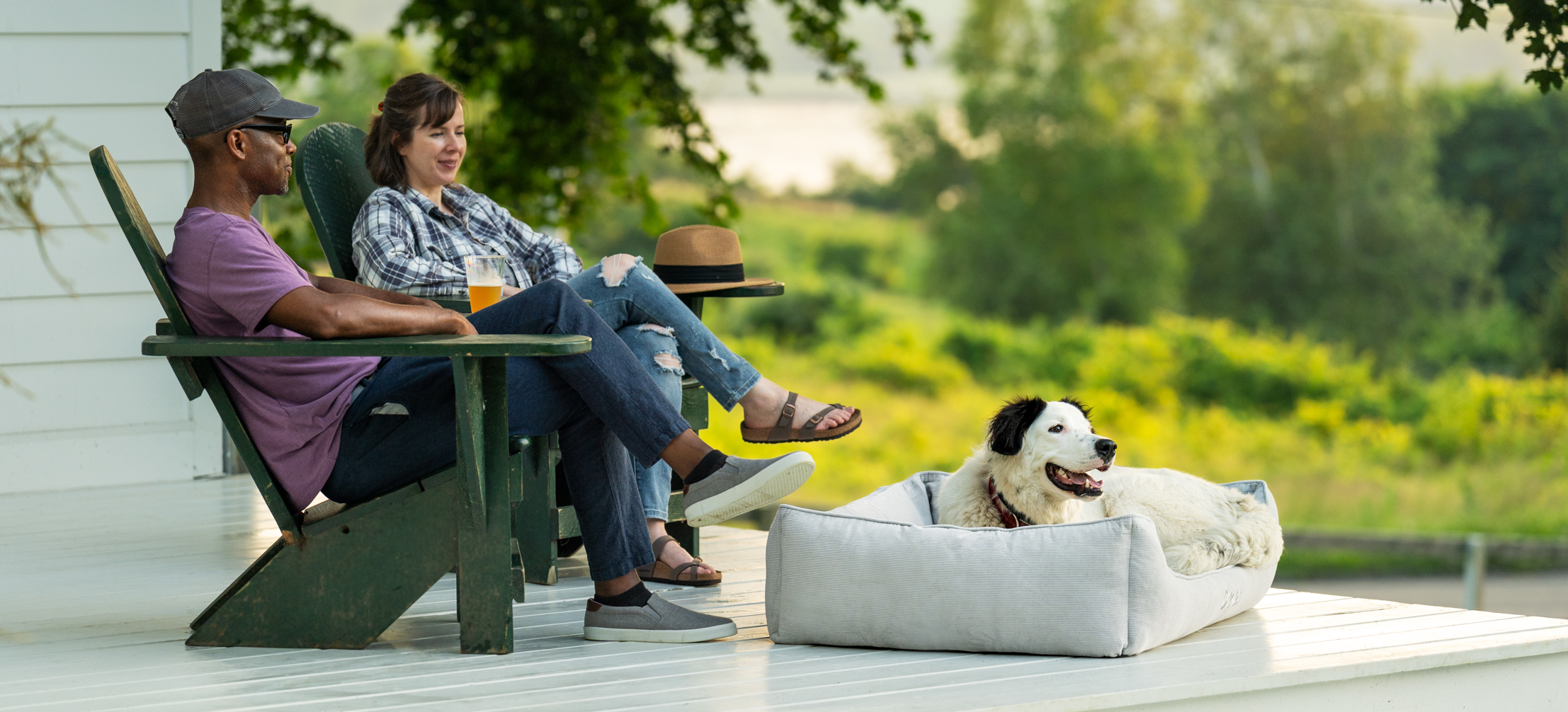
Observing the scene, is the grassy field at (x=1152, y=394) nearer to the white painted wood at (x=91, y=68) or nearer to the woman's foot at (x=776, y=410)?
the white painted wood at (x=91, y=68)

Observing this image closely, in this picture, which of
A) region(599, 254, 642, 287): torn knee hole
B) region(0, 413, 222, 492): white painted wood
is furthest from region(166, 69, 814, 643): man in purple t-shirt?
region(0, 413, 222, 492): white painted wood

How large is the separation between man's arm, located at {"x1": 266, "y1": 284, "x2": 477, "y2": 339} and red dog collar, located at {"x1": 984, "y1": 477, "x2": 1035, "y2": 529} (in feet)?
3.46

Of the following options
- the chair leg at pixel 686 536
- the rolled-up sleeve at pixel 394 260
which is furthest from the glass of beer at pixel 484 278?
the chair leg at pixel 686 536

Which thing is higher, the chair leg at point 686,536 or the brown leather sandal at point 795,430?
the brown leather sandal at point 795,430

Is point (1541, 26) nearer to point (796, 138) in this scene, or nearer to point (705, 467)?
point (705, 467)

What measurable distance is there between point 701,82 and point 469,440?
1613cm

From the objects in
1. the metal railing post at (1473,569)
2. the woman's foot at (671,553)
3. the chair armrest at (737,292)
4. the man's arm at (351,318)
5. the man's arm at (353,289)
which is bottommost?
the metal railing post at (1473,569)

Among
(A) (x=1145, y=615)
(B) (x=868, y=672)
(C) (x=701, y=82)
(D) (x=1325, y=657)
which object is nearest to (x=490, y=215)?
(B) (x=868, y=672)

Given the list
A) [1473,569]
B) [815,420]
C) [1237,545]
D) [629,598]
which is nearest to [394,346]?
[629,598]

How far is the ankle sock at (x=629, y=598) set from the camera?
232 cm

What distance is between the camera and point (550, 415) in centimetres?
226

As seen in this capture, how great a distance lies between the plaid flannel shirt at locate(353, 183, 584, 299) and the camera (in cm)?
274

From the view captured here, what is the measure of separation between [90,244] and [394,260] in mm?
1544

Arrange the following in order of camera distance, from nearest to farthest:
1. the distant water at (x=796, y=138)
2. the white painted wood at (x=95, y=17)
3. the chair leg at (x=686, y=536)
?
the chair leg at (x=686, y=536), the white painted wood at (x=95, y=17), the distant water at (x=796, y=138)
